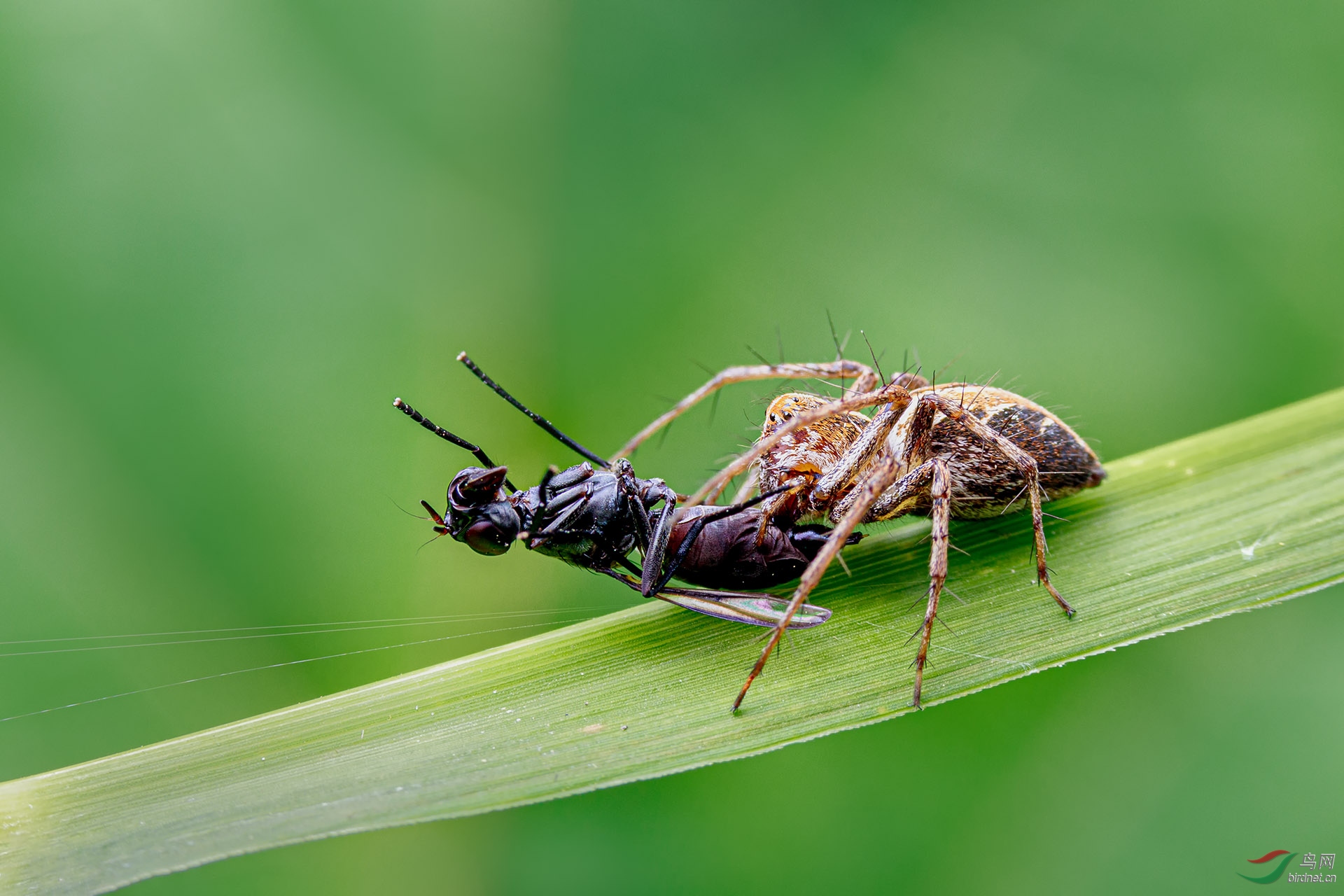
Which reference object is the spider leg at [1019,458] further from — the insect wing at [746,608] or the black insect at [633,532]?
the insect wing at [746,608]

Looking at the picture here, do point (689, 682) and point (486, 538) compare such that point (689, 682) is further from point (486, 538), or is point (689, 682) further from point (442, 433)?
point (442, 433)

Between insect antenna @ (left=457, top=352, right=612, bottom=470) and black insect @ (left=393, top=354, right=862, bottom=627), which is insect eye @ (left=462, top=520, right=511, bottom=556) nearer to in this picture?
black insect @ (left=393, top=354, right=862, bottom=627)

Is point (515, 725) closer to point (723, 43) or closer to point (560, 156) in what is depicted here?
point (560, 156)

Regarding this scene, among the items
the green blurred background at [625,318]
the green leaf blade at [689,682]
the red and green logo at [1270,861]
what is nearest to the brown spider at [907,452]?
the green leaf blade at [689,682]

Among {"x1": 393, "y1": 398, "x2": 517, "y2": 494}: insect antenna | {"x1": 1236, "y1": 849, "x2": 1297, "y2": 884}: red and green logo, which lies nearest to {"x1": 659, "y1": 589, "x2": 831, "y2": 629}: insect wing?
{"x1": 393, "y1": 398, "x2": 517, "y2": 494}: insect antenna

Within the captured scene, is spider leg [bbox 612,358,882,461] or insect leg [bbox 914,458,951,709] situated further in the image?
spider leg [bbox 612,358,882,461]
